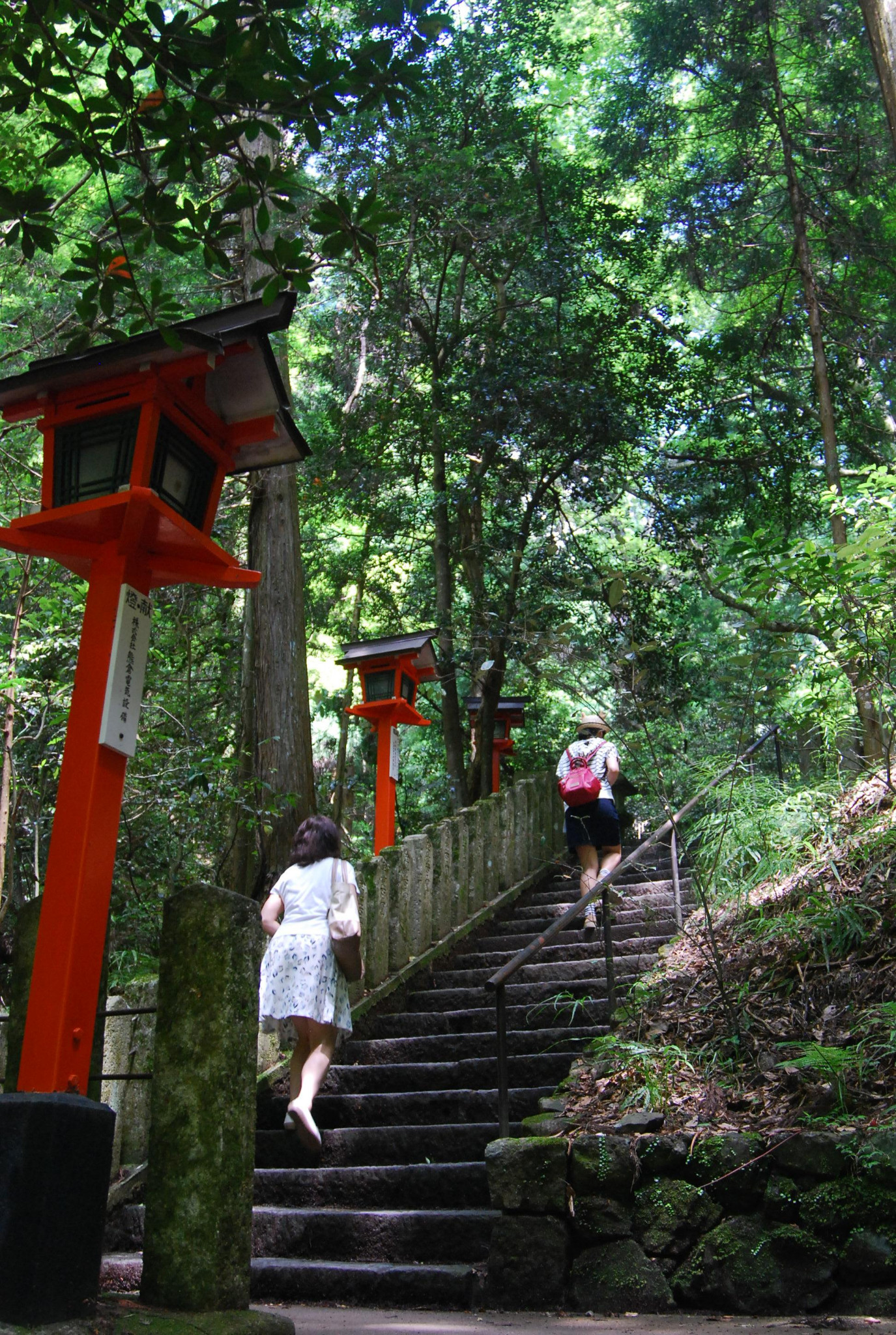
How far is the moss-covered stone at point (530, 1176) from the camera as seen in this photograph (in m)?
4.19

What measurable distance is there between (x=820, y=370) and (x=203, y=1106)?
8.51 metres

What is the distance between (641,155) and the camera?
1284 cm

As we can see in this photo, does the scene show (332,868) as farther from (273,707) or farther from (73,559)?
(273,707)

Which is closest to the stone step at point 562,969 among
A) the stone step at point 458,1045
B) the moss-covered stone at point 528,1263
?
the stone step at point 458,1045

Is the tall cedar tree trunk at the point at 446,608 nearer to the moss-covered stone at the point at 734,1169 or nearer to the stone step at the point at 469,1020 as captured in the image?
the stone step at the point at 469,1020

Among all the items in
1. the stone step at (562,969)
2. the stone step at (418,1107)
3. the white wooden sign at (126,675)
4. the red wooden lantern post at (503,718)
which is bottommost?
the stone step at (418,1107)

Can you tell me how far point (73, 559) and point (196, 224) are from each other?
137cm

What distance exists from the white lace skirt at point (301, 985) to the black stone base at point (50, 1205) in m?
1.91

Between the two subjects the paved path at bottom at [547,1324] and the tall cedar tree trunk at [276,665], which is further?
the tall cedar tree trunk at [276,665]

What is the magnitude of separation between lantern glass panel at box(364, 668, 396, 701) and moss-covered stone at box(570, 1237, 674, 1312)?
6153 mm

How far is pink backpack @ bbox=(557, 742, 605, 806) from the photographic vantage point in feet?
26.6

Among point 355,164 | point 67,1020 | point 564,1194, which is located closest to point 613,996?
point 564,1194

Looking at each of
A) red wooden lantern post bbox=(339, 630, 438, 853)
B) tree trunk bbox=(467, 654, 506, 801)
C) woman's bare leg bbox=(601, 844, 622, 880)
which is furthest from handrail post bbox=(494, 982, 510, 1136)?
tree trunk bbox=(467, 654, 506, 801)

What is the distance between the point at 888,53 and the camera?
5934 mm
